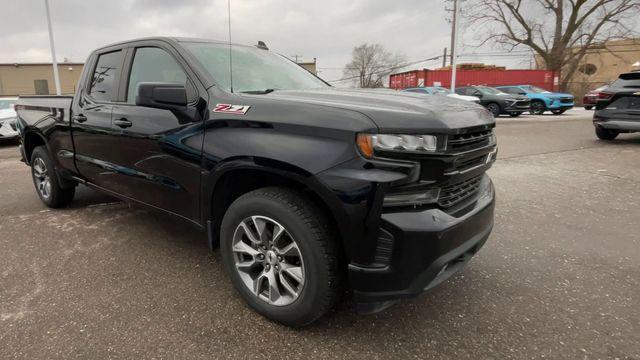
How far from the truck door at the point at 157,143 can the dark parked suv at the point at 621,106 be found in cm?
906

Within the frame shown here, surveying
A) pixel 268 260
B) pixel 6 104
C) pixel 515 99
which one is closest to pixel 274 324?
pixel 268 260

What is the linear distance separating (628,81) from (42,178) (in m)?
10.5

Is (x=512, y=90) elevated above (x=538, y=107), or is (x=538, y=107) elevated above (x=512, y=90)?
(x=512, y=90)

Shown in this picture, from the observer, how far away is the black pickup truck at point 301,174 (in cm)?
203

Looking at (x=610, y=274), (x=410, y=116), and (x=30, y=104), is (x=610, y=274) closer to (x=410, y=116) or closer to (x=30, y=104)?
(x=410, y=116)

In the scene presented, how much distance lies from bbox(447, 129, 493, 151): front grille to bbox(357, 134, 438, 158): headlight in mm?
187

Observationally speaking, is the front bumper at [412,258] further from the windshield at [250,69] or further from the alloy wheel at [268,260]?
the windshield at [250,69]

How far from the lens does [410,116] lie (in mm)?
2084

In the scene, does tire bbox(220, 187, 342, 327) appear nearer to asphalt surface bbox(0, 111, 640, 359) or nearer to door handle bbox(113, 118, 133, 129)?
asphalt surface bbox(0, 111, 640, 359)

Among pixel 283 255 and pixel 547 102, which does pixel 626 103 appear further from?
pixel 547 102

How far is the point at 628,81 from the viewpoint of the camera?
28.3 ft

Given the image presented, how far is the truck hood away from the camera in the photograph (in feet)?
6.73

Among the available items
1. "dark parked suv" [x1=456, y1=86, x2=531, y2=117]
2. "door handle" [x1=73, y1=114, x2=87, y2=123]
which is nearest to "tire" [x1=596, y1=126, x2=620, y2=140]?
"dark parked suv" [x1=456, y1=86, x2=531, y2=117]

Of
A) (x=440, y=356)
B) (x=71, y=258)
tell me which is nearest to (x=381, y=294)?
(x=440, y=356)
